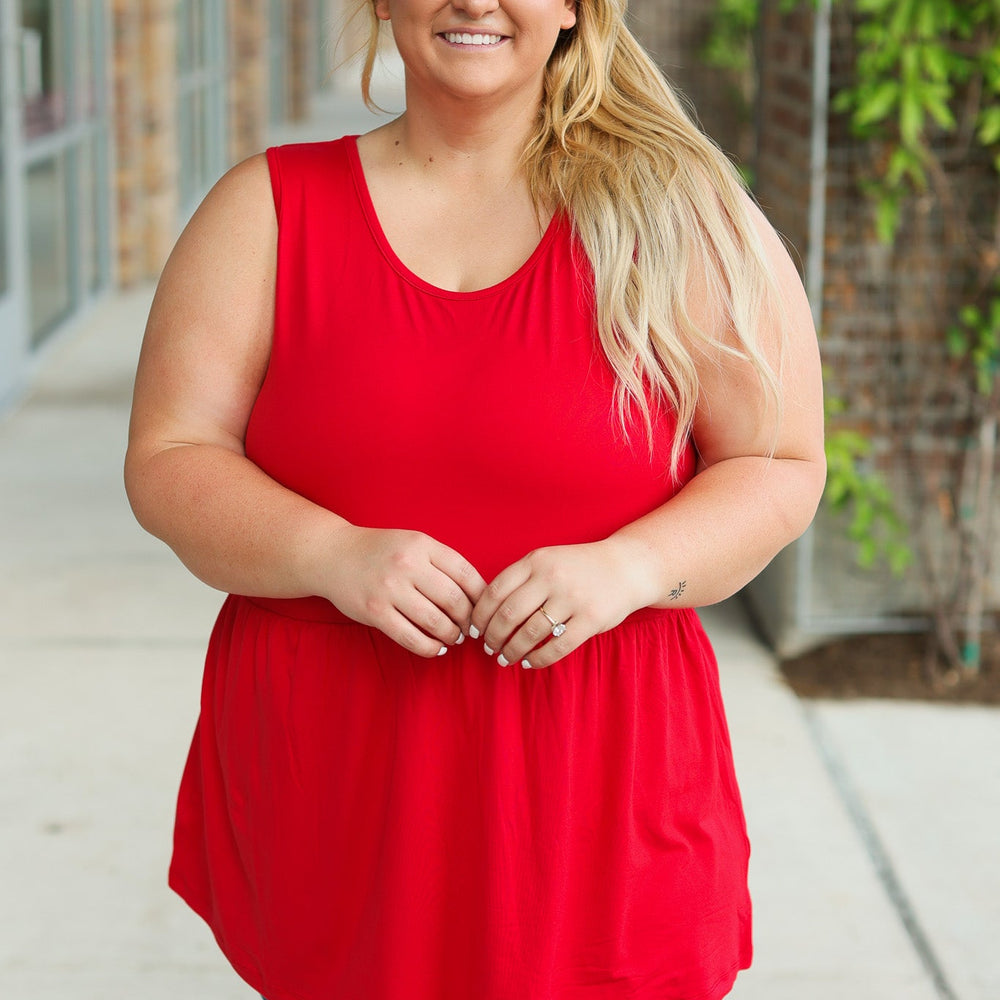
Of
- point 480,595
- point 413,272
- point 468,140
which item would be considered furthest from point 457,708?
point 468,140

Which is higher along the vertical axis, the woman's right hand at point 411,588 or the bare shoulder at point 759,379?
the bare shoulder at point 759,379

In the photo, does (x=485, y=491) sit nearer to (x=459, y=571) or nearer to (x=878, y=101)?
(x=459, y=571)

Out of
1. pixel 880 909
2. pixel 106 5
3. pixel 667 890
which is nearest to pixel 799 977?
pixel 880 909

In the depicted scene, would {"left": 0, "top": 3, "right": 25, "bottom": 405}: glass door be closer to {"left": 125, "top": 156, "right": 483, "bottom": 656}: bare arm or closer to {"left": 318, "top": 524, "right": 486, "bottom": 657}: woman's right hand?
{"left": 125, "top": 156, "right": 483, "bottom": 656}: bare arm

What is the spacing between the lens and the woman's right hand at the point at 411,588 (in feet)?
4.29

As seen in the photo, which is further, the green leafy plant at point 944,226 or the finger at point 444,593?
the green leafy plant at point 944,226

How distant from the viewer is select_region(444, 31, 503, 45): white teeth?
1373mm

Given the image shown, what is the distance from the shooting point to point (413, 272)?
4.66 feet

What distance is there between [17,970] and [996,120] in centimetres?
283

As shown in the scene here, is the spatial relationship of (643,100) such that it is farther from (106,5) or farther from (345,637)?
(106,5)

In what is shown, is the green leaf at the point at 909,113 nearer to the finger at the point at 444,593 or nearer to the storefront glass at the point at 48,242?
the finger at the point at 444,593

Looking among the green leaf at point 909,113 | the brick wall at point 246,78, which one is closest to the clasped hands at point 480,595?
the green leaf at point 909,113

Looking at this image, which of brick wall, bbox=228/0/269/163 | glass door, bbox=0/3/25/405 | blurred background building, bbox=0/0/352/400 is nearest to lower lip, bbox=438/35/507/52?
blurred background building, bbox=0/0/352/400

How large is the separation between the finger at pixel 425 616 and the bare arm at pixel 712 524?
3 centimetres
